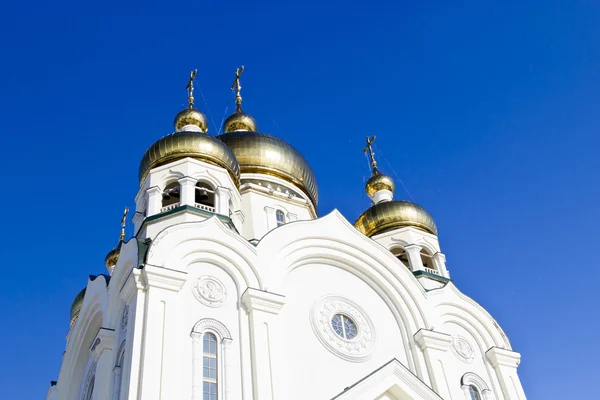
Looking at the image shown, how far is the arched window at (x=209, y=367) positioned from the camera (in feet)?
35.2

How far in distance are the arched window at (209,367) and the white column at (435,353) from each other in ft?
14.1

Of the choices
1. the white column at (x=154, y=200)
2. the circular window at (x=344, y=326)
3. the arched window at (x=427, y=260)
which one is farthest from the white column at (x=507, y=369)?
the white column at (x=154, y=200)

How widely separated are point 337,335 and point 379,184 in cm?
695

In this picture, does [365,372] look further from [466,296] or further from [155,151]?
[155,151]

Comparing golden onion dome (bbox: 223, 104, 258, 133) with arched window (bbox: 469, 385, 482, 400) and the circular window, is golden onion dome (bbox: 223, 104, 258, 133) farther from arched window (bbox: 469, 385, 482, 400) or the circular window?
arched window (bbox: 469, 385, 482, 400)

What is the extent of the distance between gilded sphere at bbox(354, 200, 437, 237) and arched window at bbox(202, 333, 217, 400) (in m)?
7.06

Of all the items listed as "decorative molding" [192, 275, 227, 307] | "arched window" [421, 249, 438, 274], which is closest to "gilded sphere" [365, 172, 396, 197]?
"arched window" [421, 249, 438, 274]

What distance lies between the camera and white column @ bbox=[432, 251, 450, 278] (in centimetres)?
1666

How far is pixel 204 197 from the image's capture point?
1514 cm

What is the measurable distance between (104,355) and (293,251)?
155 inches

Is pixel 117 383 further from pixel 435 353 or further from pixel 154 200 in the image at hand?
pixel 435 353

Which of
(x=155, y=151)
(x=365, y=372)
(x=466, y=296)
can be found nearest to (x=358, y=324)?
(x=365, y=372)

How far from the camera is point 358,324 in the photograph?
526 inches

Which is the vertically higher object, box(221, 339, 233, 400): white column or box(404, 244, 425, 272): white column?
box(404, 244, 425, 272): white column
